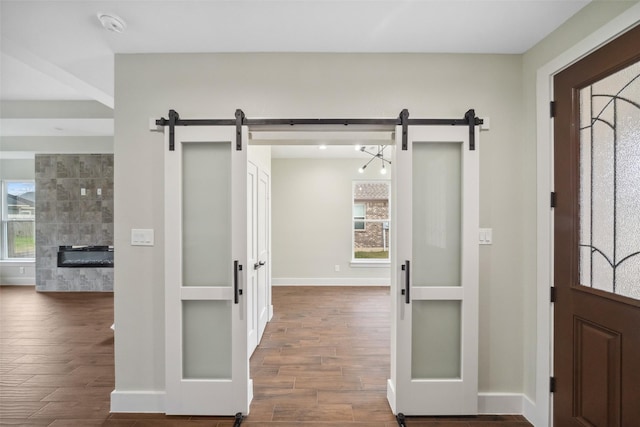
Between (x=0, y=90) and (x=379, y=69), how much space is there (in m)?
4.56

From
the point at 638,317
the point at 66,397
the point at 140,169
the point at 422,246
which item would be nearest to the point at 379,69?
the point at 422,246

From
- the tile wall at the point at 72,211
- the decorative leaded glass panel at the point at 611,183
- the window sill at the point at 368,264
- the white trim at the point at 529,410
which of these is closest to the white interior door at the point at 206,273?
the white trim at the point at 529,410

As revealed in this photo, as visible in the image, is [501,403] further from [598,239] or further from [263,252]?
[263,252]

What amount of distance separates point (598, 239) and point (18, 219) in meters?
9.33

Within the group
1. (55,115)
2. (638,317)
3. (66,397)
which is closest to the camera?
(638,317)

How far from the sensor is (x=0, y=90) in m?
3.72

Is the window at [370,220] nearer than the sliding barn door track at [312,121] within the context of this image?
No

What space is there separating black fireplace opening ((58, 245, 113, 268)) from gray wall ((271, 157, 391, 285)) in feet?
10.2

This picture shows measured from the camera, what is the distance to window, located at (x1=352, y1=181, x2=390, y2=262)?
666 centimetres

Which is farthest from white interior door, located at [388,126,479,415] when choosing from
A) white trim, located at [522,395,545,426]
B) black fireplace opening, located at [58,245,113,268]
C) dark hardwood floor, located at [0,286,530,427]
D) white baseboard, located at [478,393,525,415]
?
black fireplace opening, located at [58,245,113,268]

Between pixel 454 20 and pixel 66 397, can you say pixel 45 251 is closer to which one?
pixel 66 397

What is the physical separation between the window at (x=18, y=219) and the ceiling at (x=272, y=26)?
5744 millimetres

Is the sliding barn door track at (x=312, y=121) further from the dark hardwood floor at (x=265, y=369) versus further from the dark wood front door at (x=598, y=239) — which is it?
the dark hardwood floor at (x=265, y=369)

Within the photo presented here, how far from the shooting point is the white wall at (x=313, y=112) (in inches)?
90.3
